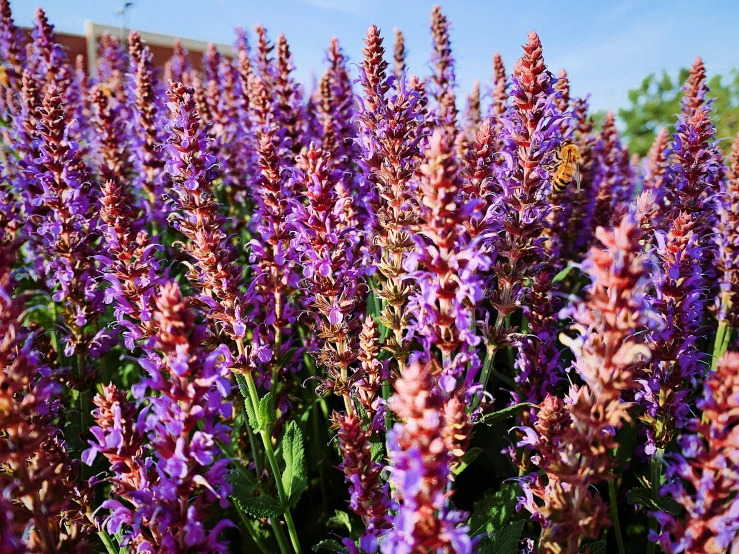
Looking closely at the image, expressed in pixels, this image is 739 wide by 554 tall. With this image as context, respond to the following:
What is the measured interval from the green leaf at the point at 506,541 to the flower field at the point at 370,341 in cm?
1

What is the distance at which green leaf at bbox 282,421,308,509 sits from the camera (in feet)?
9.93

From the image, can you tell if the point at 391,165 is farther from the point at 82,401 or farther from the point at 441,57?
the point at 441,57

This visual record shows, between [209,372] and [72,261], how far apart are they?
236cm

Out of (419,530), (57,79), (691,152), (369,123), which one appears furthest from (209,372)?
(57,79)

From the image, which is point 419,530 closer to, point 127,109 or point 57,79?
point 57,79

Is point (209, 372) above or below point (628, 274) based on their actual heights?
below

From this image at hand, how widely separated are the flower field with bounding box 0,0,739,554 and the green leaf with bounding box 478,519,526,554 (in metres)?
0.01

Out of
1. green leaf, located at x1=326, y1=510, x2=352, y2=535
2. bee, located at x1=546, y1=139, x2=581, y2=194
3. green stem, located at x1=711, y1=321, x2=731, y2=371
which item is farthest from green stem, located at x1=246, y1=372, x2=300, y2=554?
green stem, located at x1=711, y1=321, x2=731, y2=371

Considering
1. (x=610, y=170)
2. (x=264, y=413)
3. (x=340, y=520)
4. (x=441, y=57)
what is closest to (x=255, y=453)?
(x=264, y=413)

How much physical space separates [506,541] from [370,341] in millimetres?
1148

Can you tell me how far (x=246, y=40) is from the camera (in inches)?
316

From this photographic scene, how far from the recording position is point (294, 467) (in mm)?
3131

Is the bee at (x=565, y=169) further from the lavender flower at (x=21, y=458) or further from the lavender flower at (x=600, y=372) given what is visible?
the lavender flower at (x=21, y=458)

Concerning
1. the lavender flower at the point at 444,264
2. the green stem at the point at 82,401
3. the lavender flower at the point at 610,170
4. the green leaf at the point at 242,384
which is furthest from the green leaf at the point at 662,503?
the green stem at the point at 82,401
